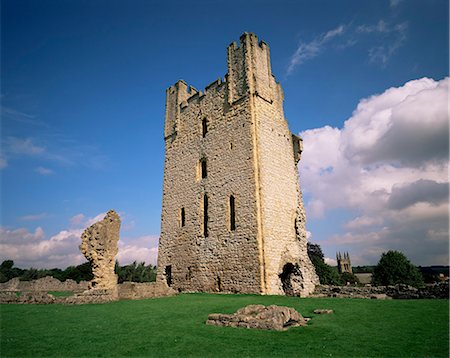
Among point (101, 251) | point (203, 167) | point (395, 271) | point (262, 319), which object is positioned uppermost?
point (203, 167)

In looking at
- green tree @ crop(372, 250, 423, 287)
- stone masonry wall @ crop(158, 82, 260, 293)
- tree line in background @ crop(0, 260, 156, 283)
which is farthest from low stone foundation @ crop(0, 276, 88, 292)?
→ green tree @ crop(372, 250, 423, 287)

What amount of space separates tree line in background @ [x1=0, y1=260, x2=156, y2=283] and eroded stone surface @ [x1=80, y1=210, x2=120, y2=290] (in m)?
1.30

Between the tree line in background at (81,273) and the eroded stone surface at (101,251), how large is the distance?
1.30 m

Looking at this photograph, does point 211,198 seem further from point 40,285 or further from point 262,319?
point 40,285

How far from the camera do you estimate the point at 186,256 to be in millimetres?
17172

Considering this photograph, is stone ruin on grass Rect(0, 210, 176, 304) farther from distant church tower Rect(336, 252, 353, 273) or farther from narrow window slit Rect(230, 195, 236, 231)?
distant church tower Rect(336, 252, 353, 273)

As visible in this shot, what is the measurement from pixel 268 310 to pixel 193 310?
3.16 meters

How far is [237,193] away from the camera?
1534cm

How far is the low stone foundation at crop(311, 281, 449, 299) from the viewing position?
443 inches

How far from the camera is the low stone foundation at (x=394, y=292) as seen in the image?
11242 mm

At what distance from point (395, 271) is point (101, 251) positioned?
33.7 m

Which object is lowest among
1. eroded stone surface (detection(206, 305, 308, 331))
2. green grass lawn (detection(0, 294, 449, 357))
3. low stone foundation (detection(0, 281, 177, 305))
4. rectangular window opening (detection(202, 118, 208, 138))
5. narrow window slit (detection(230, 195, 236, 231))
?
green grass lawn (detection(0, 294, 449, 357))

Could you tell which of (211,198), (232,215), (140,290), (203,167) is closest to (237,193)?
(232,215)

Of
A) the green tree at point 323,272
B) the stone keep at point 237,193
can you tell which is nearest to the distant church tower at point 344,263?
the green tree at point 323,272
